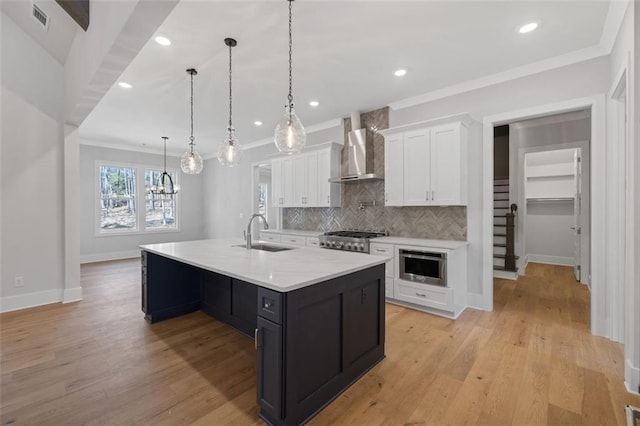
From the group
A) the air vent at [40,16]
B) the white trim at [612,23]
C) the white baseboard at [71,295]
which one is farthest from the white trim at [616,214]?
the white baseboard at [71,295]

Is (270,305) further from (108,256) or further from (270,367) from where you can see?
(108,256)

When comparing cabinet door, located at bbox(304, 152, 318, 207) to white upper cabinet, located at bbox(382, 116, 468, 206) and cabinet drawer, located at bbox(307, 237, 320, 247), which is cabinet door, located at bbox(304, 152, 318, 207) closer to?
cabinet drawer, located at bbox(307, 237, 320, 247)

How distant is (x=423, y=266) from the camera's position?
11.2 feet

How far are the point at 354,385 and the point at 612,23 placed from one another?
11.8ft

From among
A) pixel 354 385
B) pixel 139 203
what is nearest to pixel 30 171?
pixel 139 203

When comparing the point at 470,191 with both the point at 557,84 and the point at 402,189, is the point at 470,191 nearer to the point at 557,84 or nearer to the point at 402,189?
the point at 402,189

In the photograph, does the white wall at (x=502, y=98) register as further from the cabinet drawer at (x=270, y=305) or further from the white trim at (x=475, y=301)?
the cabinet drawer at (x=270, y=305)

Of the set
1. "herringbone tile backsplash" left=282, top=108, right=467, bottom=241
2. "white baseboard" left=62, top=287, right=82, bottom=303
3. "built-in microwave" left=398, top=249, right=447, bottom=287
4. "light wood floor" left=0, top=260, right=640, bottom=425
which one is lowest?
"light wood floor" left=0, top=260, right=640, bottom=425

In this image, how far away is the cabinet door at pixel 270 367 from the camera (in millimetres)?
1560

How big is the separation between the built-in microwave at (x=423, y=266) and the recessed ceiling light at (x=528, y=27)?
2.23 m

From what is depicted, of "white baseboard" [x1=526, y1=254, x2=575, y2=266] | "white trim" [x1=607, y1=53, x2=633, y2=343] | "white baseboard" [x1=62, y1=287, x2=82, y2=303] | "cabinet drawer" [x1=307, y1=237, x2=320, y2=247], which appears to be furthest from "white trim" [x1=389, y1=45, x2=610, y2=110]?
"white baseboard" [x1=62, y1=287, x2=82, y2=303]

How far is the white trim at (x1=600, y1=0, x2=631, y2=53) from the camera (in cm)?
215

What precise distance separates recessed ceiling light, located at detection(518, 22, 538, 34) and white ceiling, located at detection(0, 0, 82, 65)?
4.34m

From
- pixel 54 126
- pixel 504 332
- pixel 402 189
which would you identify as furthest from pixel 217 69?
pixel 504 332
